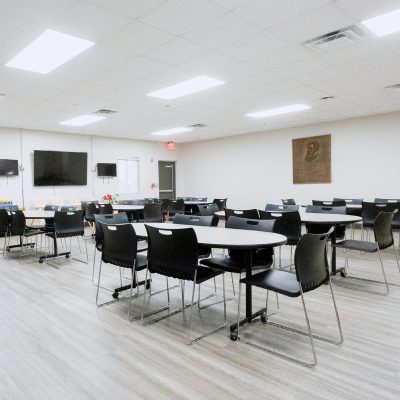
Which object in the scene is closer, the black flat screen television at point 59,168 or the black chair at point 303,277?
the black chair at point 303,277

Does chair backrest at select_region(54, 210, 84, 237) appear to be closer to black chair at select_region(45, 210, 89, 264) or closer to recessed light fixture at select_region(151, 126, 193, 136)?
black chair at select_region(45, 210, 89, 264)

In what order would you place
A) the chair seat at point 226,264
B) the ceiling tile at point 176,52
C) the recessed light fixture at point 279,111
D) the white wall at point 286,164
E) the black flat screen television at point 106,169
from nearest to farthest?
the chair seat at point 226,264, the ceiling tile at point 176,52, the recessed light fixture at point 279,111, the white wall at point 286,164, the black flat screen television at point 106,169

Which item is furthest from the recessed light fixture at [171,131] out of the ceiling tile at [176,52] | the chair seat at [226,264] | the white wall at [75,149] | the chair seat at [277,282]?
the chair seat at [277,282]

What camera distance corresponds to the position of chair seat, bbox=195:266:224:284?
2.83m

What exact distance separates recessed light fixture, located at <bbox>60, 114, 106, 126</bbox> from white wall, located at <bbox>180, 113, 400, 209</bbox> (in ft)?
16.1

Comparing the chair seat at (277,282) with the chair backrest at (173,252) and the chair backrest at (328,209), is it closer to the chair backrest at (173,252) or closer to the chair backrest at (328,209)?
the chair backrest at (173,252)

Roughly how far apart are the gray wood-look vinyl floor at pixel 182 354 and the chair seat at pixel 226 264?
0.49 metres

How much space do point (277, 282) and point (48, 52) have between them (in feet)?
12.5

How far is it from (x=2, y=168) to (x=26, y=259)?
14.0 ft

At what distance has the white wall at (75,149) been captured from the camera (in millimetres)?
9453

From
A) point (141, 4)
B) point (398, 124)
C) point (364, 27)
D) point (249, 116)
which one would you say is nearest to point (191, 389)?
point (141, 4)

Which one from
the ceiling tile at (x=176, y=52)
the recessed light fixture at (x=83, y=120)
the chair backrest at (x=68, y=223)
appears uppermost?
the ceiling tile at (x=176, y=52)

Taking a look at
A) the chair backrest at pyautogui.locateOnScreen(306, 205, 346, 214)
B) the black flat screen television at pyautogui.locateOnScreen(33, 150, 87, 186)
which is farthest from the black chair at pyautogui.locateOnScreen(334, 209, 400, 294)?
the black flat screen television at pyautogui.locateOnScreen(33, 150, 87, 186)

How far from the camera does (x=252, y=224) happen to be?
3723 mm
